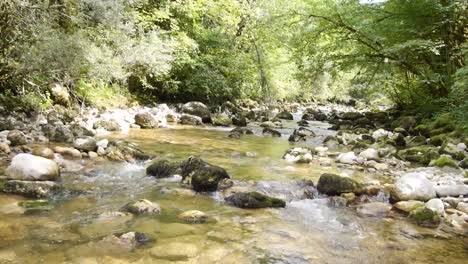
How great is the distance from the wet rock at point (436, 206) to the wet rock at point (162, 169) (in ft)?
12.1

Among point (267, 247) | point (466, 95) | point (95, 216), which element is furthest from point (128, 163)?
point (466, 95)

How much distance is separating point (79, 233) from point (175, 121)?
1105 cm

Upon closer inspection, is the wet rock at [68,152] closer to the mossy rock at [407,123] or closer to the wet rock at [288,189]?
the wet rock at [288,189]

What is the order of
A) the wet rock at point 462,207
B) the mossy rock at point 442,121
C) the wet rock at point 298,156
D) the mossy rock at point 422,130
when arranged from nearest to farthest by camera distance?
the wet rock at point 462,207 → the wet rock at point 298,156 → the mossy rock at point 442,121 → the mossy rock at point 422,130

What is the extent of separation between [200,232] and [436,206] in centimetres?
302

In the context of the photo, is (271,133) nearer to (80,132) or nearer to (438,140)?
(438,140)

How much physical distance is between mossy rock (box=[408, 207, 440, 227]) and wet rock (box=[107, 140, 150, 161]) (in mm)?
4790

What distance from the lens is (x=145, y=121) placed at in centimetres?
1246

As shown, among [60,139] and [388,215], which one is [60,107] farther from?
[388,215]

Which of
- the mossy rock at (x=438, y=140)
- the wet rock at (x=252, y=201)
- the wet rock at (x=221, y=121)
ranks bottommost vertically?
the wet rock at (x=252, y=201)

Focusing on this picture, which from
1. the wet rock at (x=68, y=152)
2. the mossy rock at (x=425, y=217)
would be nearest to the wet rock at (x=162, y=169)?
the wet rock at (x=68, y=152)

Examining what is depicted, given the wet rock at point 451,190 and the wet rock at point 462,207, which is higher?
the wet rock at point 451,190

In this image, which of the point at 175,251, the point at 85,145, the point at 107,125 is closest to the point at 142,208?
the point at 175,251

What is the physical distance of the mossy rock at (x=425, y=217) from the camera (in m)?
4.79
